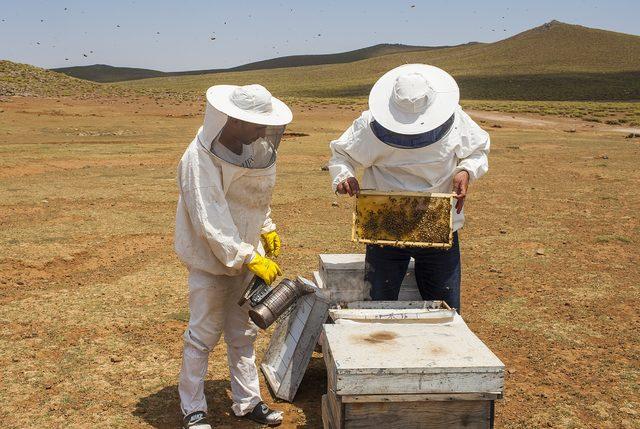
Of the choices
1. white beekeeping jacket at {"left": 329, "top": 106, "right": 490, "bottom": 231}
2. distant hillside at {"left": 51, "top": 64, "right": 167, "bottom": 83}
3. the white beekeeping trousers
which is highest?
white beekeeping jacket at {"left": 329, "top": 106, "right": 490, "bottom": 231}

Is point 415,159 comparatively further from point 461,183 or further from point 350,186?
point 350,186

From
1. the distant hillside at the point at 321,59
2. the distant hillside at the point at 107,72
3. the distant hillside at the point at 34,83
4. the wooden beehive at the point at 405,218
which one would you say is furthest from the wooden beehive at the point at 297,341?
the distant hillside at the point at 107,72

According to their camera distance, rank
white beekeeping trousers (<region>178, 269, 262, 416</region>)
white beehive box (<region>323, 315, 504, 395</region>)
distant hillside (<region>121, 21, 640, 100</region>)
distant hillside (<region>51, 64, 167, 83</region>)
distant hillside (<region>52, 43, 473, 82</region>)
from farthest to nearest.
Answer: distant hillside (<region>51, 64, 167, 83</region>)
distant hillside (<region>52, 43, 473, 82</region>)
distant hillside (<region>121, 21, 640, 100</region>)
white beekeeping trousers (<region>178, 269, 262, 416</region>)
white beehive box (<region>323, 315, 504, 395</region>)

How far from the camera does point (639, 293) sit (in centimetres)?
725

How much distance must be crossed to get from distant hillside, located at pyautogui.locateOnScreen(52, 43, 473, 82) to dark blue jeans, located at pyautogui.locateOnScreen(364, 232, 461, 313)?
167067mm

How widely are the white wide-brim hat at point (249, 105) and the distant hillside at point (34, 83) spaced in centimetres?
3861

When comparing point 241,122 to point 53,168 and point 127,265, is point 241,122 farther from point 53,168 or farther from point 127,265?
point 53,168

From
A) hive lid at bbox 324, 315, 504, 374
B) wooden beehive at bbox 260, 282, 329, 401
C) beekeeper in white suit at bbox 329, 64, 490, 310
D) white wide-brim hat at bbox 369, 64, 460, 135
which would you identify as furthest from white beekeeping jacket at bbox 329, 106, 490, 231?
hive lid at bbox 324, 315, 504, 374

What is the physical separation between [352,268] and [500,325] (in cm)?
219

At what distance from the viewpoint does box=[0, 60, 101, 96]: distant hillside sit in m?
40.4

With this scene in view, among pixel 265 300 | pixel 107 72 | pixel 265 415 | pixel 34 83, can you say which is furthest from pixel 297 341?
A: pixel 107 72

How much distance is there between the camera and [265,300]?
4.12 m

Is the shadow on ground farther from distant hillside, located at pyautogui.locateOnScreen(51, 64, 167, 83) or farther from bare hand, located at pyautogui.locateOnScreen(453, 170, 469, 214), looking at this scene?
distant hillside, located at pyautogui.locateOnScreen(51, 64, 167, 83)

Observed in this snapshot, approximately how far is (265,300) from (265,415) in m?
0.86
